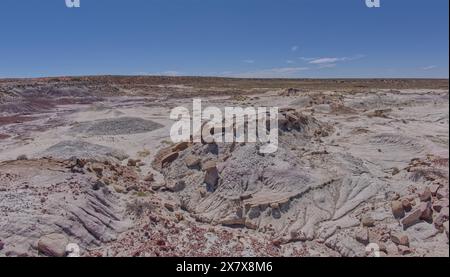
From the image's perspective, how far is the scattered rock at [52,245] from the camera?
26.3 ft

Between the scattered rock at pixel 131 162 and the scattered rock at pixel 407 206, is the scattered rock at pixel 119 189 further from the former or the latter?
the scattered rock at pixel 407 206

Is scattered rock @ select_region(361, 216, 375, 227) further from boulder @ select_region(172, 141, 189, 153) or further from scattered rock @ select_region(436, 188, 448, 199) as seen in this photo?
boulder @ select_region(172, 141, 189, 153)

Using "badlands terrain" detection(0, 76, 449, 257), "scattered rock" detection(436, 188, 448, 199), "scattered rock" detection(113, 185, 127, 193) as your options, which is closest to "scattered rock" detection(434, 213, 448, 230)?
"badlands terrain" detection(0, 76, 449, 257)

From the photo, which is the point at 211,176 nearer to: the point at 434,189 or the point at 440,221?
the point at 434,189

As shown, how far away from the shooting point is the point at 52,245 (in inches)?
318

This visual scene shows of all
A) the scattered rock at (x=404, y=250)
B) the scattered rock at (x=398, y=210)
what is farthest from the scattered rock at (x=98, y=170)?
the scattered rock at (x=404, y=250)

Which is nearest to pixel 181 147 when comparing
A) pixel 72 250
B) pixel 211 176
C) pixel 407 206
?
pixel 211 176

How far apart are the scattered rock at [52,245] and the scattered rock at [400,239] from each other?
23.4 ft

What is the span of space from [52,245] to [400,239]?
7.42 m

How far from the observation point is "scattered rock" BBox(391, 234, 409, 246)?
28.8 ft
